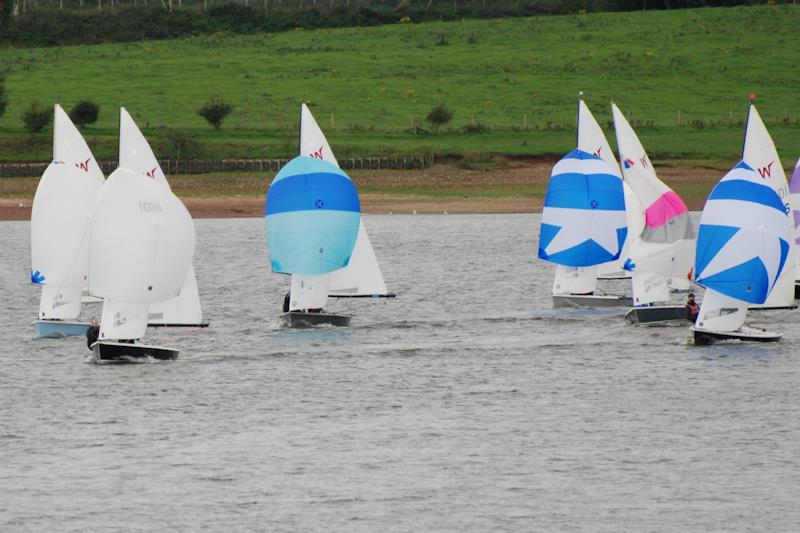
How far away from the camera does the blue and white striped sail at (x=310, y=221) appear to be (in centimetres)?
5919

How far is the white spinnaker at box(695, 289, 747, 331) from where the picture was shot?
177ft

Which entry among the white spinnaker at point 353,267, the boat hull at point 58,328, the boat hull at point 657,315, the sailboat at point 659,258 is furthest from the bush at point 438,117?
the boat hull at point 58,328

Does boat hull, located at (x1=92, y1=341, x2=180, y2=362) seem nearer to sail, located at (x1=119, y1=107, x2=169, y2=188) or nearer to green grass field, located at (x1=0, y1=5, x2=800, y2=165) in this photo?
sail, located at (x1=119, y1=107, x2=169, y2=188)

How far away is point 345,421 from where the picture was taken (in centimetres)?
4559

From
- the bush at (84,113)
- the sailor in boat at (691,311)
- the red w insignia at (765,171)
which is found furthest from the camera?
the bush at (84,113)

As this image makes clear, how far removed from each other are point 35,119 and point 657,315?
73324mm

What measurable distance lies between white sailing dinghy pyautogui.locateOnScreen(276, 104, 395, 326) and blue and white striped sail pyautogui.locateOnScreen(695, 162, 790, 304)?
1251 centimetres

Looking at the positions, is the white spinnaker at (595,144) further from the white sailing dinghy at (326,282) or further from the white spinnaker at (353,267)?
the white sailing dinghy at (326,282)

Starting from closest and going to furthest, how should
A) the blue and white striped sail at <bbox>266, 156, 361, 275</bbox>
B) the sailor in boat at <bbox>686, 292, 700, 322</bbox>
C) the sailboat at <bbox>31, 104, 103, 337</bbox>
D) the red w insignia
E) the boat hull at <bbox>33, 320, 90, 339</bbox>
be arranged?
the sailboat at <bbox>31, 104, 103, 337</bbox>, the sailor in boat at <bbox>686, 292, 700, 322</bbox>, the boat hull at <bbox>33, 320, 90, 339</bbox>, the blue and white striped sail at <bbox>266, 156, 361, 275</bbox>, the red w insignia

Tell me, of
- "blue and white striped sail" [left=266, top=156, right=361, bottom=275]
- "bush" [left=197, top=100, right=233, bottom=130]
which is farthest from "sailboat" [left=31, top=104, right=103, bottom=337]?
"bush" [left=197, top=100, right=233, bottom=130]

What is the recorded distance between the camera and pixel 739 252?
177 feet

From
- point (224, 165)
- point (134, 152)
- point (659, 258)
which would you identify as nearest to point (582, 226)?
point (659, 258)

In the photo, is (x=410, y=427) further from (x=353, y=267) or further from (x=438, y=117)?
(x=438, y=117)

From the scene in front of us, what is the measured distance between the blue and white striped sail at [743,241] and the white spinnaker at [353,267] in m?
13.2
